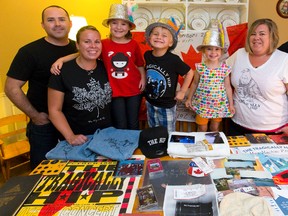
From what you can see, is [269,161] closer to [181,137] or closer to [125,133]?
[181,137]

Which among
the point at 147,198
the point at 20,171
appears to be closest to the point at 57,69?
the point at 147,198

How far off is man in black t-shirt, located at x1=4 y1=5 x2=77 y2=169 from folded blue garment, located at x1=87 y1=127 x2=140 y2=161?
1.77 feet

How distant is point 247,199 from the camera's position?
0.88 meters

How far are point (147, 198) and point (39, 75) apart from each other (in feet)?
3.83

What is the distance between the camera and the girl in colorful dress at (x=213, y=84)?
70.2 inches

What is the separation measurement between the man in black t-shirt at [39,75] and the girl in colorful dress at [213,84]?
962 mm

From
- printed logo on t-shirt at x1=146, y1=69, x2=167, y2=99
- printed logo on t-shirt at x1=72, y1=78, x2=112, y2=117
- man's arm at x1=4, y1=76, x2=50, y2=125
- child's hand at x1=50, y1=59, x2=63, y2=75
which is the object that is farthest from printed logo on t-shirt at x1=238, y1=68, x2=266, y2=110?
man's arm at x1=4, y1=76, x2=50, y2=125

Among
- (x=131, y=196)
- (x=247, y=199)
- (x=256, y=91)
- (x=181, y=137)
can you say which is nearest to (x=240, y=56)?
(x=256, y=91)

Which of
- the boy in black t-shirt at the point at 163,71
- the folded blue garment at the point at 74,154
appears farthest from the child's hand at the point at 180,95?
the folded blue garment at the point at 74,154

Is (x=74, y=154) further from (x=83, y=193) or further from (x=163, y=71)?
(x=163, y=71)

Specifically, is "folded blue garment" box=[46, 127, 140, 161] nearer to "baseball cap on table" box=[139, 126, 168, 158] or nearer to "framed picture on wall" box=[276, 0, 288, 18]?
"baseball cap on table" box=[139, 126, 168, 158]

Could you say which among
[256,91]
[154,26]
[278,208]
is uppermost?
[154,26]

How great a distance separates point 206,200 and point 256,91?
41.2 inches

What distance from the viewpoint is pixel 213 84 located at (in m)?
1.84
